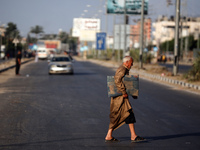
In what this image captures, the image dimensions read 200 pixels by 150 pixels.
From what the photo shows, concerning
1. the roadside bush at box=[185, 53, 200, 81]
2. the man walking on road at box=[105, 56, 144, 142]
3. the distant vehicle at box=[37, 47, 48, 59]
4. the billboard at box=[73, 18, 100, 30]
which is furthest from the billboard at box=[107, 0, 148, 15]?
the man walking on road at box=[105, 56, 144, 142]

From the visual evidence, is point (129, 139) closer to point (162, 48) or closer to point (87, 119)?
point (87, 119)

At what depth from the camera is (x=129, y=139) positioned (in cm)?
829

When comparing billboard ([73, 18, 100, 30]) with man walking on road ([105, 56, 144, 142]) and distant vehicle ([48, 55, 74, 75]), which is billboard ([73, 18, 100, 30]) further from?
man walking on road ([105, 56, 144, 142])

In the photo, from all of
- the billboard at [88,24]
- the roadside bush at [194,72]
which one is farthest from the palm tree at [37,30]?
the roadside bush at [194,72]

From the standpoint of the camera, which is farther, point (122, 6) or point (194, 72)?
point (122, 6)

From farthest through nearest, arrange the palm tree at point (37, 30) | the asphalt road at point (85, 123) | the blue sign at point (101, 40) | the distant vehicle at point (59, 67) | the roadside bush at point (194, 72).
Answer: the palm tree at point (37, 30) < the blue sign at point (101, 40) < the distant vehicle at point (59, 67) < the roadside bush at point (194, 72) < the asphalt road at point (85, 123)

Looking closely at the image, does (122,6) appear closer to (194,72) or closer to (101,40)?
(101,40)

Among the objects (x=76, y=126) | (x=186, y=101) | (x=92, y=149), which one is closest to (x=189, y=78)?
(x=186, y=101)

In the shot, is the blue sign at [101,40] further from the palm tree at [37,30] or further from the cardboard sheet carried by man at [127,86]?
the palm tree at [37,30]

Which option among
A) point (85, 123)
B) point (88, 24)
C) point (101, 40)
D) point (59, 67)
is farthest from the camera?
point (88, 24)

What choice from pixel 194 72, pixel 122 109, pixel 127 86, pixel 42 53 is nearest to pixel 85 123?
pixel 122 109

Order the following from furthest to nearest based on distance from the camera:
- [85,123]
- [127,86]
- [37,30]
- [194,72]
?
[37,30]
[194,72]
[85,123]
[127,86]

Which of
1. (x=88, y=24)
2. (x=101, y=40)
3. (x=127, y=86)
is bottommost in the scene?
(x=127, y=86)

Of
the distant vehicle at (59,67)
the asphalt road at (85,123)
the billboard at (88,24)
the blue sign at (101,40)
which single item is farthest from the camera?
the billboard at (88,24)
